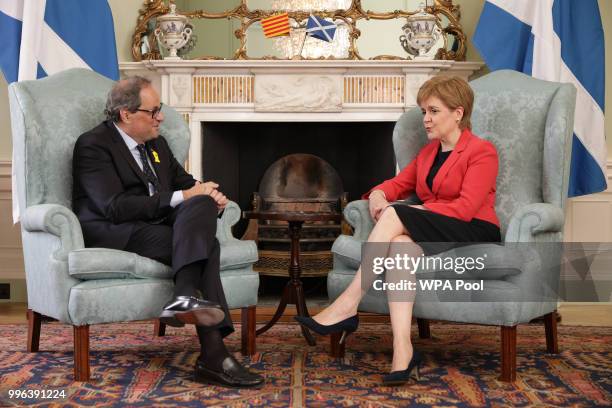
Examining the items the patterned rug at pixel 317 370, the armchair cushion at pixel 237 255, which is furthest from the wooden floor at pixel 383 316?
the armchair cushion at pixel 237 255

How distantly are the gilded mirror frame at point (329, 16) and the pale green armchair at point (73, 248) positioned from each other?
4.06 ft

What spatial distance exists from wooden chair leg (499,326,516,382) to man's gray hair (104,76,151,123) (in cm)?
154

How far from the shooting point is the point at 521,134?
3.58 m

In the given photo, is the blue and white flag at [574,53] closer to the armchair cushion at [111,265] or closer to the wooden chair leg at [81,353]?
the armchair cushion at [111,265]

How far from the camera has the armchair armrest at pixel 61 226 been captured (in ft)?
9.80

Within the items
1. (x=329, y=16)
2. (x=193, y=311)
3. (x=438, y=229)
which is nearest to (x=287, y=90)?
(x=329, y=16)

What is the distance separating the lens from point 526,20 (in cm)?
452

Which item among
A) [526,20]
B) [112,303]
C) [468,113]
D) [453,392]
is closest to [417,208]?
[468,113]

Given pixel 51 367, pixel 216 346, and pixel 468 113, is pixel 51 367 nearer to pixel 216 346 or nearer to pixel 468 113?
pixel 216 346

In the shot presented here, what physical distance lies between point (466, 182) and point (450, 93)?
342mm

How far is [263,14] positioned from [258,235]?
124 centimetres

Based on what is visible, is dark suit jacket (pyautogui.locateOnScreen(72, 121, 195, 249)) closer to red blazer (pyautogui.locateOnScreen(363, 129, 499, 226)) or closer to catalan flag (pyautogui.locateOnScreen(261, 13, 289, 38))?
red blazer (pyautogui.locateOnScreen(363, 129, 499, 226))

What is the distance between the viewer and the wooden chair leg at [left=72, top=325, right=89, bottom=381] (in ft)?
9.64

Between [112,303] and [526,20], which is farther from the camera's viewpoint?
[526,20]
